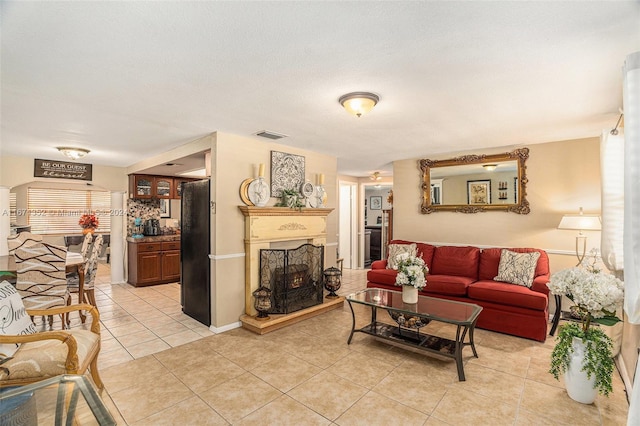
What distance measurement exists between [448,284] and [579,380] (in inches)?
72.6

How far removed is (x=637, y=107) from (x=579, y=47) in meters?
0.63

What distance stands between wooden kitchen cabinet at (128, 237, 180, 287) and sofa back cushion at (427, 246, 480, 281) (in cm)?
498

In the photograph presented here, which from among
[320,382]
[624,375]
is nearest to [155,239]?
[320,382]

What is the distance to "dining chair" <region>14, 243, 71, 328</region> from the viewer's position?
319cm

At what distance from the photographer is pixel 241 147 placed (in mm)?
4004

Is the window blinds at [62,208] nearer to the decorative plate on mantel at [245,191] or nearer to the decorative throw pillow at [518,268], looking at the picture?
the decorative plate on mantel at [245,191]

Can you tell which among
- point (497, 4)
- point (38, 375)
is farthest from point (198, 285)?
point (497, 4)

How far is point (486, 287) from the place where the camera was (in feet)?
12.8

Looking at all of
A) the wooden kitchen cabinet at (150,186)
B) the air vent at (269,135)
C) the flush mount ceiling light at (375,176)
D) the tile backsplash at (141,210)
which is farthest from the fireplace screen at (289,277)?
the tile backsplash at (141,210)

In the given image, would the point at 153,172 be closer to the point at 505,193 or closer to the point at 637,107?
the point at 505,193

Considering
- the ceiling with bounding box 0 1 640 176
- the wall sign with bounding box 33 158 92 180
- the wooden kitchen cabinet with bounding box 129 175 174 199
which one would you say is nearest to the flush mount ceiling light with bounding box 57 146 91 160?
the ceiling with bounding box 0 1 640 176

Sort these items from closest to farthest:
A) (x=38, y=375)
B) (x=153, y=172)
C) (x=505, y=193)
Result: (x=38, y=375), (x=505, y=193), (x=153, y=172)

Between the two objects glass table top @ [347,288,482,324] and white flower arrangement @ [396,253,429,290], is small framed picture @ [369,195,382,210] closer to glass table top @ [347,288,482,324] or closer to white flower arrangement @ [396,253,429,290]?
glass table top @ [347,288,482,324]

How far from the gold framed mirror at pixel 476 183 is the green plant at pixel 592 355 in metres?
2.47
